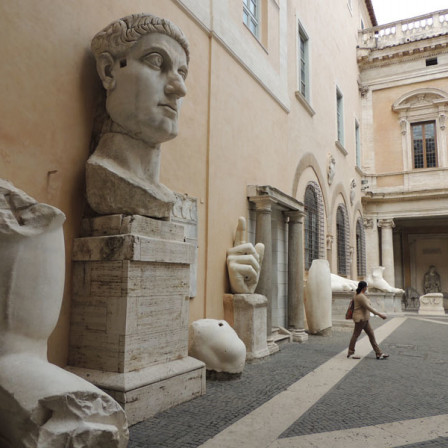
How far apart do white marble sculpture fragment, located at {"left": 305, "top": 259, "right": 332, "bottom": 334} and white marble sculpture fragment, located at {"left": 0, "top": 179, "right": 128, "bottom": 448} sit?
20.7 ft

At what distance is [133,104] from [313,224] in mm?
7873

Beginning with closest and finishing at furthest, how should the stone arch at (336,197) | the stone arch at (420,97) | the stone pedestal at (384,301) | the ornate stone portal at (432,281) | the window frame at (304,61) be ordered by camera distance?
1. the window frame at (304,61)
2. the stone arch at (336,197)
3. the stone pedestal at (384,301)
4. the stone arch at (420,97)
5. the ornate stone portal at (432,281)

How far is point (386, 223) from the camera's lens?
17.8 meters

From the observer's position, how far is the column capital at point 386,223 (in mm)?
17781

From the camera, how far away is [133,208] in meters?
3.49

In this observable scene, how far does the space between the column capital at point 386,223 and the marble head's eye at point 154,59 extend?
16.0 meters

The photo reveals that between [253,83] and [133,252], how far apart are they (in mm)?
4777

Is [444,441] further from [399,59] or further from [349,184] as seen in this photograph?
[399,59]

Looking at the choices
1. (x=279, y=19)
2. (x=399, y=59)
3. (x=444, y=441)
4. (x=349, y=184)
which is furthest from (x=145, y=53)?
(x=399, y=59)

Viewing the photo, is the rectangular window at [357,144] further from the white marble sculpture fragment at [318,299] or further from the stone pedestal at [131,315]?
the stone pedestal at [131,315]

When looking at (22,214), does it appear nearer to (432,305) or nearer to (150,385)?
(150,385)

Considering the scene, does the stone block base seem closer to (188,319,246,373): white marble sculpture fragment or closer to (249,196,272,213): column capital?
(188,319,246,373): white marble sculpture fragment

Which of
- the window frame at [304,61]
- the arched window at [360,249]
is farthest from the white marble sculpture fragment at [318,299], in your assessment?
the arched window at [360,249]

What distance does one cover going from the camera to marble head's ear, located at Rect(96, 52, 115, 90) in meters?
3.62
